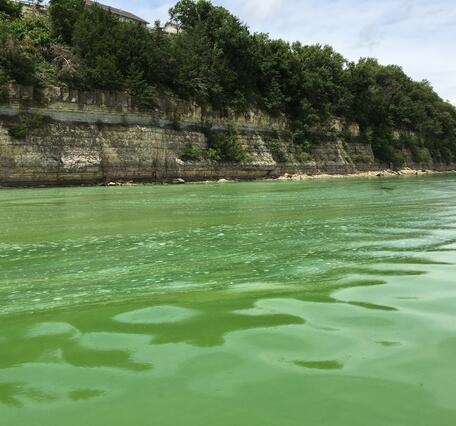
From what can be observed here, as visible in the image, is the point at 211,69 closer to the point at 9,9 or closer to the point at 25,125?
the point at 9,9

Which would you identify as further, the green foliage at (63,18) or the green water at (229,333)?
the green foliage at (63,18)

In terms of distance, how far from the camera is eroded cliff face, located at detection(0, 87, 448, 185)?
34.6 meters

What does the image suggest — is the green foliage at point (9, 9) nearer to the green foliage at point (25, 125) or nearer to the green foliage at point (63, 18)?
the green foliage at point (63, 18)

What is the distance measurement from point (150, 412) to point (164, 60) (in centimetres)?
4603

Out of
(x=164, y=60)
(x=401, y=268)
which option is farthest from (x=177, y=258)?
(x=164, y=60)

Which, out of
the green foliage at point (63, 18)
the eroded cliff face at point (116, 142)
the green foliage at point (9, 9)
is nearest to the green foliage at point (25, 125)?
the eroded cliff face at point (116, 142)

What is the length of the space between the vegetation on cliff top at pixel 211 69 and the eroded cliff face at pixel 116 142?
1.53 metres

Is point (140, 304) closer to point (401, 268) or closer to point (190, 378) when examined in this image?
point (190, 378)

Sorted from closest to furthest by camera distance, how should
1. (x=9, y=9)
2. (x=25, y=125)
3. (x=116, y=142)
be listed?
1. (x=25, y=125)
2. (x=116, y=142)
3. (x=9, y=9)

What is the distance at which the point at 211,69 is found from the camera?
51438 mm

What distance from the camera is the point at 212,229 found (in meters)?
10.9

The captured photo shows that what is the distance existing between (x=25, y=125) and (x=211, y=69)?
2254cm

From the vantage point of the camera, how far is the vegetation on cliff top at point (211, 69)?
40094mm

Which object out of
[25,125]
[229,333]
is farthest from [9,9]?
[229,333]
